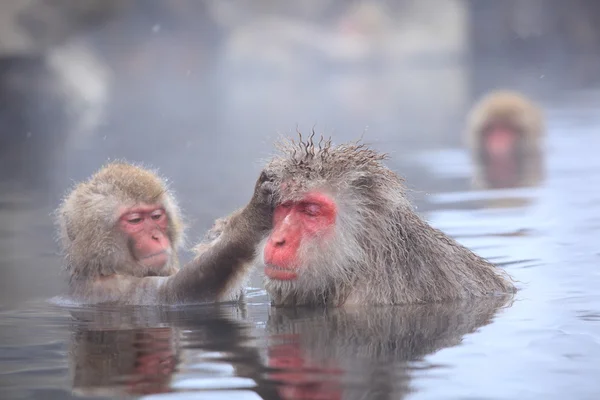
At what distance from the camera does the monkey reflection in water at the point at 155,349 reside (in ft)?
15.7

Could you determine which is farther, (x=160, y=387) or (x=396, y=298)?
(x=396, y=298)

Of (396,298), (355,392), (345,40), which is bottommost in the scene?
(355,392)

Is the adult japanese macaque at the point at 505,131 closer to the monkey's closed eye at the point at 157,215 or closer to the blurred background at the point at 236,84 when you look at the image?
the blurred background at the point at 236,84

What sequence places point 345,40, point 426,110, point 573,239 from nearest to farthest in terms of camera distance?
point 573,239
point 426,110
point 345,40

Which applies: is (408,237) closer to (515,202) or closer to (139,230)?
(139,230)

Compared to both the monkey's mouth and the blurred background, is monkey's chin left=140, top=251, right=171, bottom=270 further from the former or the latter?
the blurred background

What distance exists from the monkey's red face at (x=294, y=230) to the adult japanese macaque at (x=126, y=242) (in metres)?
0.78

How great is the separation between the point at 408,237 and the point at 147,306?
5.17 feet

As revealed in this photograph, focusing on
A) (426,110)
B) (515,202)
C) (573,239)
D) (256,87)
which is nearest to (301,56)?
(256,87)

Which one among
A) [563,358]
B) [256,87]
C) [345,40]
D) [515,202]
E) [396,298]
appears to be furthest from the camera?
[345,40]

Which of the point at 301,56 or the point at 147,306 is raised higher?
the point at 301,56

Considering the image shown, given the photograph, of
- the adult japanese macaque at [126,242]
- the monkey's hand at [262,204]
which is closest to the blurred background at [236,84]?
the adult japanese macaque at [126,242]

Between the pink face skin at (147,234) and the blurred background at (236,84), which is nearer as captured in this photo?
the pink face skin at (147,234)

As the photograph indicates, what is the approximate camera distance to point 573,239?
8578 millimetres
